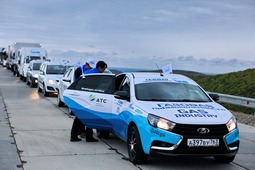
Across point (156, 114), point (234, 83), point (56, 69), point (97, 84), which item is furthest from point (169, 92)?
point (56, 69)

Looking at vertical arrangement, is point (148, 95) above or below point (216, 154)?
above

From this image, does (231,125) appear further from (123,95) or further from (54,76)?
(54,76)

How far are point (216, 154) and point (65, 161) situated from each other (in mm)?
2533

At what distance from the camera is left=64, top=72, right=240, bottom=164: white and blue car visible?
263 inches

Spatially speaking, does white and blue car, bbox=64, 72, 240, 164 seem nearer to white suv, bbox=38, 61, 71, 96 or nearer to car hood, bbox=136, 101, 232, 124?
car hood, bbox=136, 101, 232, 124

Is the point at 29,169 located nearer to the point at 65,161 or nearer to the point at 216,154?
the point at 65,161

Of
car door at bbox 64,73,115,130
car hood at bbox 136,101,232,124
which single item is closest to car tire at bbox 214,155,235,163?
car hood at bbox 136,101,232,124

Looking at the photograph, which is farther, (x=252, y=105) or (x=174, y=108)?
(x=252, y=105)

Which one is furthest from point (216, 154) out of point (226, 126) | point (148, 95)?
point (148, 95)

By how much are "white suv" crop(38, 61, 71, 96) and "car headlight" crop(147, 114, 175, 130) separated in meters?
14.8

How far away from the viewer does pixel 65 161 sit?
296 inches

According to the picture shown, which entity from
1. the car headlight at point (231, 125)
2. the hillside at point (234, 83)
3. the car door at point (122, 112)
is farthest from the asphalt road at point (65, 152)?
the hillside at point (234, 83)

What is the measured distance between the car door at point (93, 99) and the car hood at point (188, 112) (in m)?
1.36

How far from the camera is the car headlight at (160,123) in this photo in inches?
263
